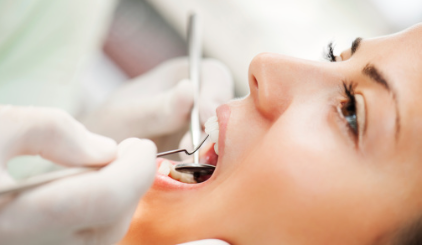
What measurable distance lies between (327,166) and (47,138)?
1.47 ft

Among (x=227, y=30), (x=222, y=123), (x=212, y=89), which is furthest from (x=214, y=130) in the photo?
(x=227, y=30)

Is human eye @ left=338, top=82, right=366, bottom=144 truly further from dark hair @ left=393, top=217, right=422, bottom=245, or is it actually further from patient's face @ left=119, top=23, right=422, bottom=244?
dark hair @ left=393, top=217, right=422, bottom=245

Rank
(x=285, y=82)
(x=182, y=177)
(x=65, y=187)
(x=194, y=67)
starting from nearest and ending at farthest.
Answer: (x=65, y=187)
(x=285, y=82)
(x=182, y=177)
(x=194, y=67)

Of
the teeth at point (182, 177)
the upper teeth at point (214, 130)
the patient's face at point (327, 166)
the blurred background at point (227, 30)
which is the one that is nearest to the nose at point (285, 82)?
the patient's face at point (327, 166)

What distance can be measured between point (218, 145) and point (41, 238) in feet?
1.30

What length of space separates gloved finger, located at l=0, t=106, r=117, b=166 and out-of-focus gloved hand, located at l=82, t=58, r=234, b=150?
0.64 m

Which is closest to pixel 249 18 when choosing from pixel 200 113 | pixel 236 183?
pixel 200 113

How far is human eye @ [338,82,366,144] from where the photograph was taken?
0.68 m

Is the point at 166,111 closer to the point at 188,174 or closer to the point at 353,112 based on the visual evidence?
the point at 188,174

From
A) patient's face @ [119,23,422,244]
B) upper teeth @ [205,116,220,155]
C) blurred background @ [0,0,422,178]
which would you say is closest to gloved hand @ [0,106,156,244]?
patient's face @ [119,23,422,244]

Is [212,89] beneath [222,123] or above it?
above

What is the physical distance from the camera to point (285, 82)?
0.76m

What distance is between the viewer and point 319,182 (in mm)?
652

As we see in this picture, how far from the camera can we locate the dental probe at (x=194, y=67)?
43.1 inches
